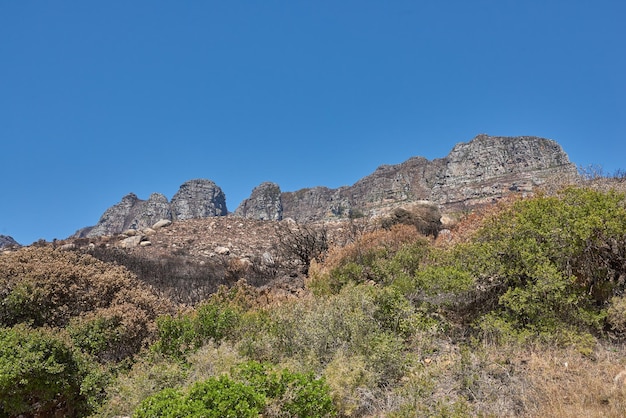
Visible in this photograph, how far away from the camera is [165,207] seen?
115m

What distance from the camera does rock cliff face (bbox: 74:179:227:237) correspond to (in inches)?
4461

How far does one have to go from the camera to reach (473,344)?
19.9 feet

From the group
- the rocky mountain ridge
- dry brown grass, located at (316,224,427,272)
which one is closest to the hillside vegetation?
dry brown grass, located at (316,224,427,272)

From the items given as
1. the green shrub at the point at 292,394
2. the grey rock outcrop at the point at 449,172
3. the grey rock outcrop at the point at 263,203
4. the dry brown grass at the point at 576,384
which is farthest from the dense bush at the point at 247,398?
the grey rock outcrop at the point at 263,203

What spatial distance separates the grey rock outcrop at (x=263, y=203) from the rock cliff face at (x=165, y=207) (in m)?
8.95

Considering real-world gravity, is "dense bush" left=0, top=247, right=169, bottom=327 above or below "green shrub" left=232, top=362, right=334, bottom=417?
above

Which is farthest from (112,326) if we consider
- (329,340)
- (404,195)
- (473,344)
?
(404,195)

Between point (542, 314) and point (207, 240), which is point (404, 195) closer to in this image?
point (207, 240)

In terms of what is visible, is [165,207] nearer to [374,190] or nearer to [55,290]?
[374,190]

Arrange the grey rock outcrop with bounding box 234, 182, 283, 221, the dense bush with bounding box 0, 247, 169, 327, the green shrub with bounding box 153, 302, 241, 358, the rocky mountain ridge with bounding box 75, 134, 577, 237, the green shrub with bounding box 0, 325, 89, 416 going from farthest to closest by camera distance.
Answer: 1. the grey rock outcrop with bounding box 234, 182, 283, 221
2. the rocky mountain ridge with bounding box 75, 134, 577, 237
3. the dense bush with bounding box 0, 247, 169, 327
4. the green shrub with bounding box 153, 302, 241, 358
5. the green shrub with bounding box 0, 325, 89, 416

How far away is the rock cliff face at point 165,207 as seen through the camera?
372 feet

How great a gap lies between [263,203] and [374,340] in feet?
405

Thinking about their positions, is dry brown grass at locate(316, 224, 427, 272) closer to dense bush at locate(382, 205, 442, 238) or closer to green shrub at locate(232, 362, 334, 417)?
dense bush at locate(382, 205, 442, 238)

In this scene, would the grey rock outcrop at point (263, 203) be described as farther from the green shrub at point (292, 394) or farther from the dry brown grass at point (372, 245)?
the green shrub at point (292, 394)
